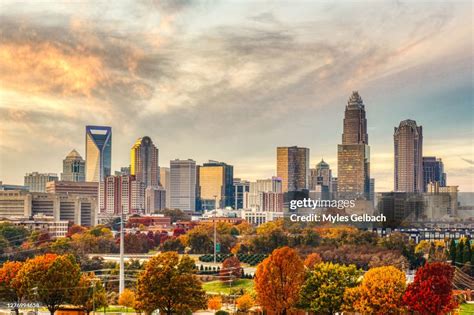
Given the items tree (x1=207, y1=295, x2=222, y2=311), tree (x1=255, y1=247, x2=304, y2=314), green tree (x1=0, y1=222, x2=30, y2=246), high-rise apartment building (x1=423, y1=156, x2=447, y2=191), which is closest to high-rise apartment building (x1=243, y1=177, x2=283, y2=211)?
high-rise apartment building (x1=423, y1=156, x2=447, y2=191)

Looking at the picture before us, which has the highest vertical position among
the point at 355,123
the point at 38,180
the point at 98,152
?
the point at 355,123

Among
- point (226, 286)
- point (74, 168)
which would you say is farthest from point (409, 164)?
point (74, 168)

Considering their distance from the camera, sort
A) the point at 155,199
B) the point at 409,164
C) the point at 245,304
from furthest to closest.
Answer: the point at 155,199 → the point at 409,164 → the point at 245,304

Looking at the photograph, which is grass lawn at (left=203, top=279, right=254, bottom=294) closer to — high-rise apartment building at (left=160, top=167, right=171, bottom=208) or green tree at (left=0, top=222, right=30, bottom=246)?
green tree at (left=0, top=222, right=30, bottom=246)

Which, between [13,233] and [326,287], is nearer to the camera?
[326,287]

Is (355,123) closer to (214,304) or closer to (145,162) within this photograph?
(145,162)

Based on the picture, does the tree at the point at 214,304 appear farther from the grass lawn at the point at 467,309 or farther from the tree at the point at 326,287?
the grass lawn at the point at 467,309

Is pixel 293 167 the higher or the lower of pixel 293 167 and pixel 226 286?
the higher

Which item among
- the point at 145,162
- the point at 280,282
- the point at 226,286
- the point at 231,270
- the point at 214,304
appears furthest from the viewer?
the point at 145,162
